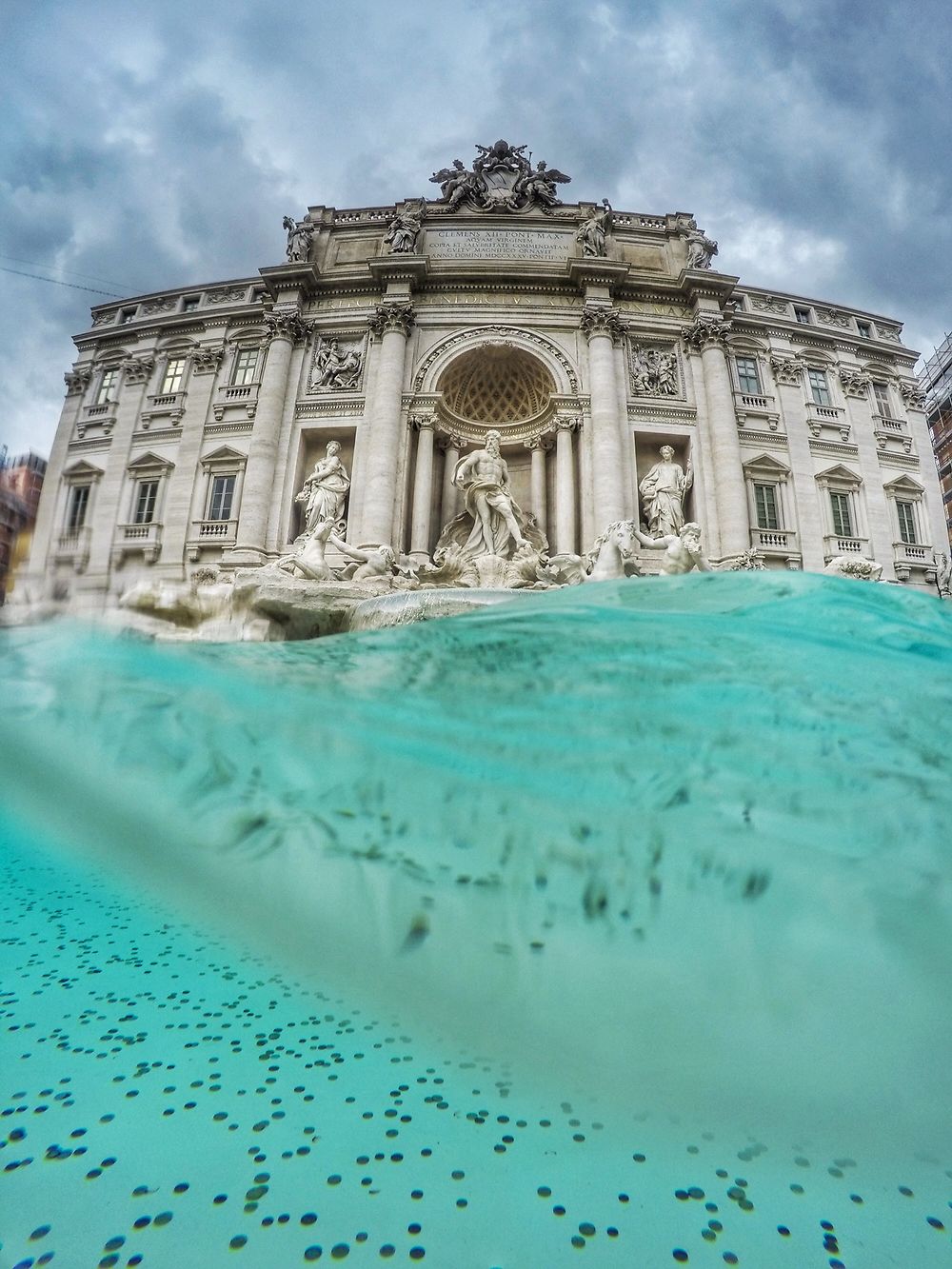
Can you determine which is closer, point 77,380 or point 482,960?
point 482,960

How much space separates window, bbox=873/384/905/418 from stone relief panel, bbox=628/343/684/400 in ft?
20.4

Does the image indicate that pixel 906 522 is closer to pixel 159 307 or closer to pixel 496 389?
pixel 496 389

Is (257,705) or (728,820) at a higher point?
(257,705)

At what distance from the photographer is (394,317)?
555 inches

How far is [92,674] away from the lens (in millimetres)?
2123

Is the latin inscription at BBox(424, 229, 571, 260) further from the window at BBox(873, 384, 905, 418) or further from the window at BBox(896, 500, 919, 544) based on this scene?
the window at BBox(896, 500, 919, 544)

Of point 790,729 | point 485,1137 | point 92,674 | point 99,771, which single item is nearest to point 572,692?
point 790,729

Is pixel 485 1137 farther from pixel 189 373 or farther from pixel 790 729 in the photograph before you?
pixel 189 373

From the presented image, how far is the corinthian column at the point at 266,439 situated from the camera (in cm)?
1313

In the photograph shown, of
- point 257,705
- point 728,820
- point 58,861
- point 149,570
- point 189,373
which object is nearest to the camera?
point 728,820

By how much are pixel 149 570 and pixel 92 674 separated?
13.8 meters

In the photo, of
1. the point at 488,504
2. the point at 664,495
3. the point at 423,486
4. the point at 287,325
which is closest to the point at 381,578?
the point at 488,504

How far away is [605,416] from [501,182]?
763 centimetres

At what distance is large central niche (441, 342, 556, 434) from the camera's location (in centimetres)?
1430
